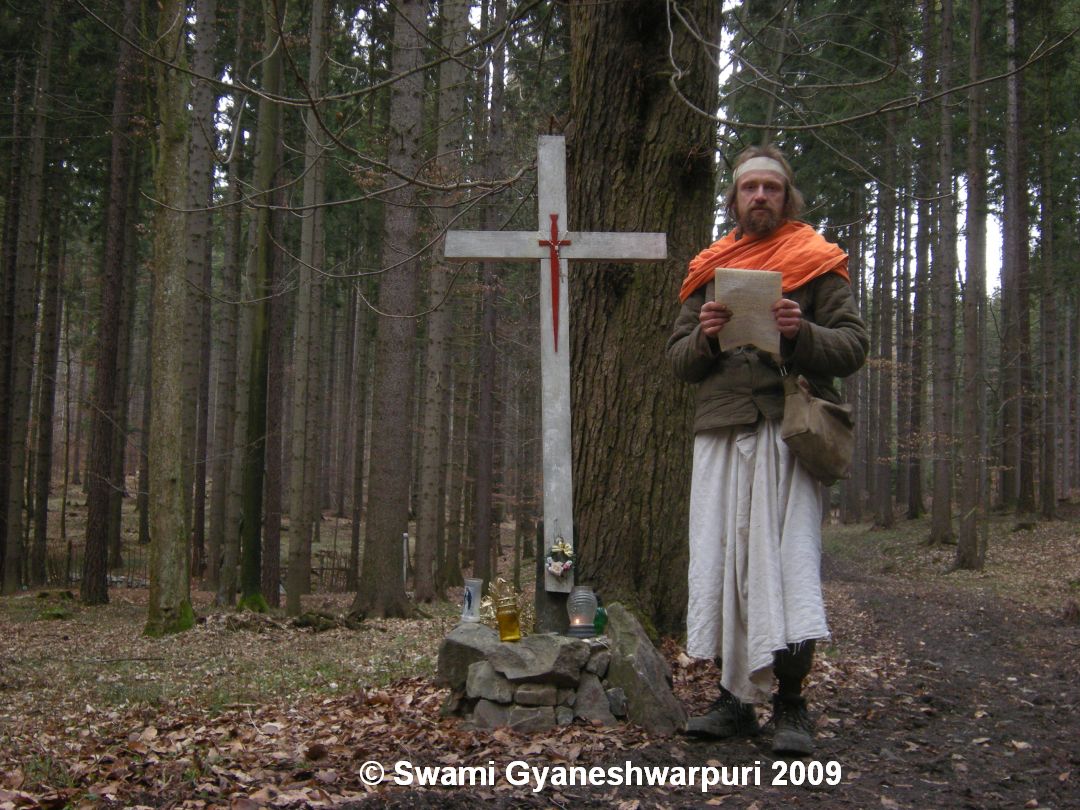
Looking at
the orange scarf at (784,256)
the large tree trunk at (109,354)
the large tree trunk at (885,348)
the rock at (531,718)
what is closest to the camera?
the orange scarf at (784,256)

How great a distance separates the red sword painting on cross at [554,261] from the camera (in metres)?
5.08

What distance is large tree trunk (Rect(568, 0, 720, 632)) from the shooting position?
533 cm

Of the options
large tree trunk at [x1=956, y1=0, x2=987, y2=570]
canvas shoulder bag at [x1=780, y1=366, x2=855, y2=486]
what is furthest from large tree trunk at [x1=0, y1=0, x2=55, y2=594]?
large tree trunk at [x1=956, y1=0, x2=987, y2=570]

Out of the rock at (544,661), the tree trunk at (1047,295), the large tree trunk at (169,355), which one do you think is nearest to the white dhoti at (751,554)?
the rock at (544,661)

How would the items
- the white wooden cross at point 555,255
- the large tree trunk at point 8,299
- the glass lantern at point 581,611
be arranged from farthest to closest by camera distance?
the large tree trunk at point 8,299
the white wooden cross at point 555,255
the glass lantern at point 581,611

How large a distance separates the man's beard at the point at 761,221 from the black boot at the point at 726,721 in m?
1.99

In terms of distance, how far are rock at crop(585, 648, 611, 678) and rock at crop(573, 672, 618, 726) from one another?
0.02 metres

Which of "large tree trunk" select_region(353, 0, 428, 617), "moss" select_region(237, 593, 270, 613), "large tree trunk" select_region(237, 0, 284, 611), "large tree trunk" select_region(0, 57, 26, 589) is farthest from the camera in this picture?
"large tree trunk" select_region(0, 57, 26, 589)

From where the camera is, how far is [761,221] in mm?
4031

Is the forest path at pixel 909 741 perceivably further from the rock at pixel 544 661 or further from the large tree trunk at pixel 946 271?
the large tree trunk at pixel 946 271

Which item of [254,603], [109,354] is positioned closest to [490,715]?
[254,603]

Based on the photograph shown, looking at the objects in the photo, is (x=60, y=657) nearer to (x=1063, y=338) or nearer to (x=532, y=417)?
(x=532, y=417)

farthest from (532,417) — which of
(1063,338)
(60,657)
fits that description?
(1063,338)

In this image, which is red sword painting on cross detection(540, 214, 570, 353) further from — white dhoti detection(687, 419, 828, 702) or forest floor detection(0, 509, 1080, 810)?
forest floor detection(0, 509, 1080, 810)
